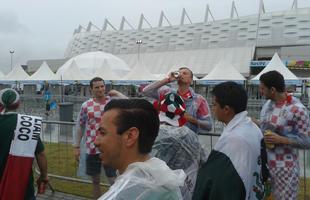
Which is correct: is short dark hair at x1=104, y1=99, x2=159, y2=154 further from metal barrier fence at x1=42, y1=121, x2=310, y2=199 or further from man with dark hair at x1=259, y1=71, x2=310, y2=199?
metal barrier fence at x1=42, y1=121, x2=310, y2=199

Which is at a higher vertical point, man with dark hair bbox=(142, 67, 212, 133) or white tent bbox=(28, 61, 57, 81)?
white tent bbox=(28, 61, 57, 81)

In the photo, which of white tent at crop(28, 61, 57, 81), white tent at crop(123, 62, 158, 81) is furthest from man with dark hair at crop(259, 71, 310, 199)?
white tent at crop(28, 61, 57, 81)

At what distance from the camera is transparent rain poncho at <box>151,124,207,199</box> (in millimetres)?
3127

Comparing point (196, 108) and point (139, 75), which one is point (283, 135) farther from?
point (139, 75)

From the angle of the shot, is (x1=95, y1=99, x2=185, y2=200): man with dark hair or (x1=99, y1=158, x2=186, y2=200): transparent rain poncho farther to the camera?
(x1=95, y1=99, x2=185, y2=200): man with dark hair

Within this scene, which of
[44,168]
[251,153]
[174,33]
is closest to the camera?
[251,153]

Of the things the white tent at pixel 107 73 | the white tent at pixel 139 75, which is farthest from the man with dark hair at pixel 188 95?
the white tent at pixel 107 73

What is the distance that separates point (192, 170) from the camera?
10.7 ft

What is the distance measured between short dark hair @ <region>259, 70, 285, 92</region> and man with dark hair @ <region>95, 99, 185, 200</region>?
82.1 inches

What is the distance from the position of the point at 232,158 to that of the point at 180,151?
0.70 metres

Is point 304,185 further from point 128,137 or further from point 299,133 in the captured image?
point 128,137

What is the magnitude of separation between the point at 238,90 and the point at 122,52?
82.1 metres

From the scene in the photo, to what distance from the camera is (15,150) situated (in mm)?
3764

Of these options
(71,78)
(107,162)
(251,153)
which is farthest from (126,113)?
(71,78)
